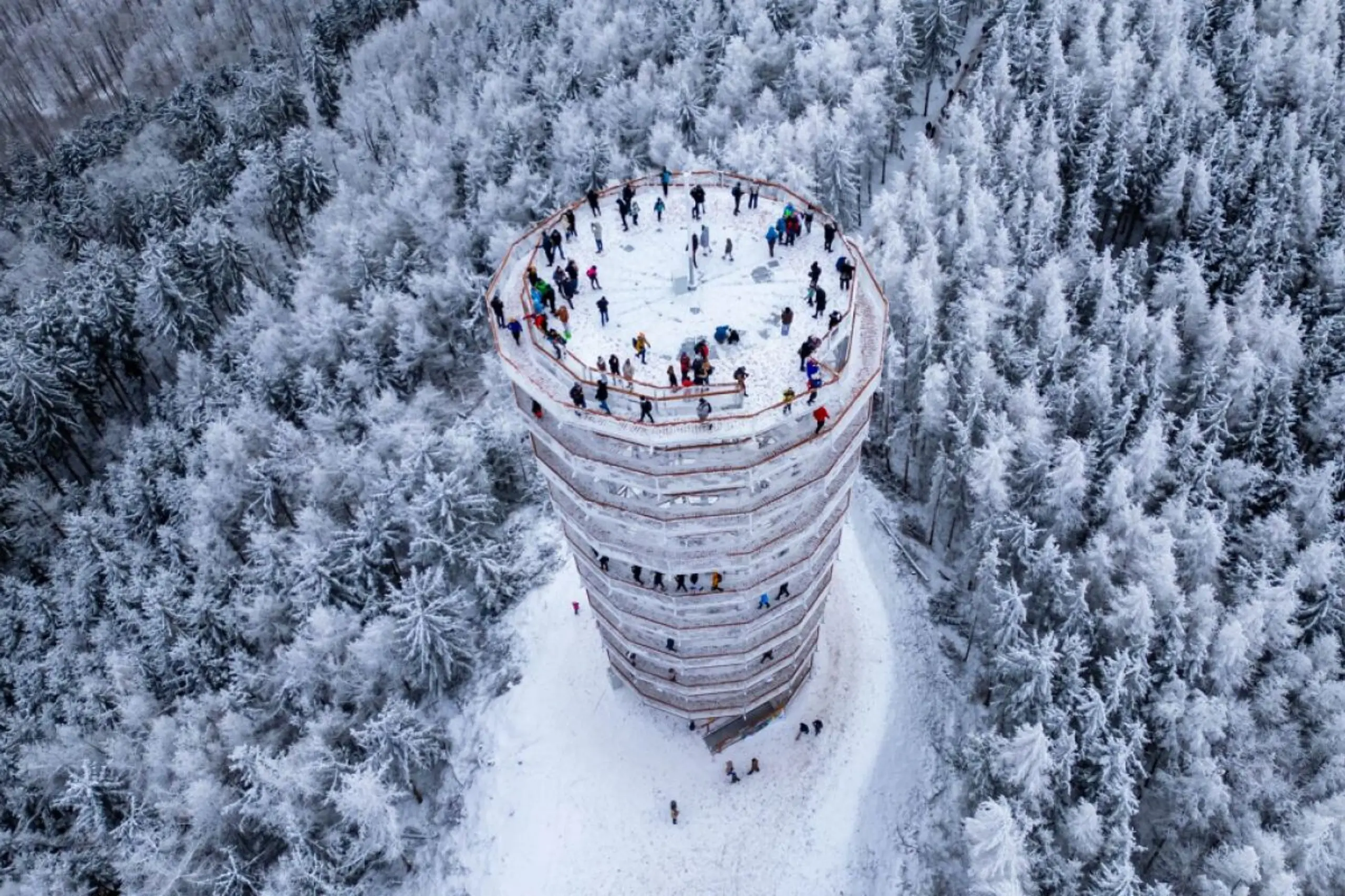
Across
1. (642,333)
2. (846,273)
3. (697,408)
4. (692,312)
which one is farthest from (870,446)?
(697,408)

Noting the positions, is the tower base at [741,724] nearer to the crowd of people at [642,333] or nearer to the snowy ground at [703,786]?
the snowy ground at [703,786]

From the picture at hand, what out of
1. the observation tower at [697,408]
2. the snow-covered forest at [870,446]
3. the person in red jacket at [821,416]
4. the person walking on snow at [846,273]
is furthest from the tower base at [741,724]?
the person walking on snow at [846,273]

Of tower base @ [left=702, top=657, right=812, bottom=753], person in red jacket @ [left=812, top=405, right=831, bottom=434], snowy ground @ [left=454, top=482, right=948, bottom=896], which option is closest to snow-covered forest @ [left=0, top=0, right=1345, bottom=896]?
snowy ground @ [left=454, top=482, right=948, bottom=896]

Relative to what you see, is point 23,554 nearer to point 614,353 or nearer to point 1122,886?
point 614,353

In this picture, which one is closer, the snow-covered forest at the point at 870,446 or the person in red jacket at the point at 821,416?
the person in red jacket at the point at 821,416

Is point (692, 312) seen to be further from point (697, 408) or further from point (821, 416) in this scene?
point (821, 416)
